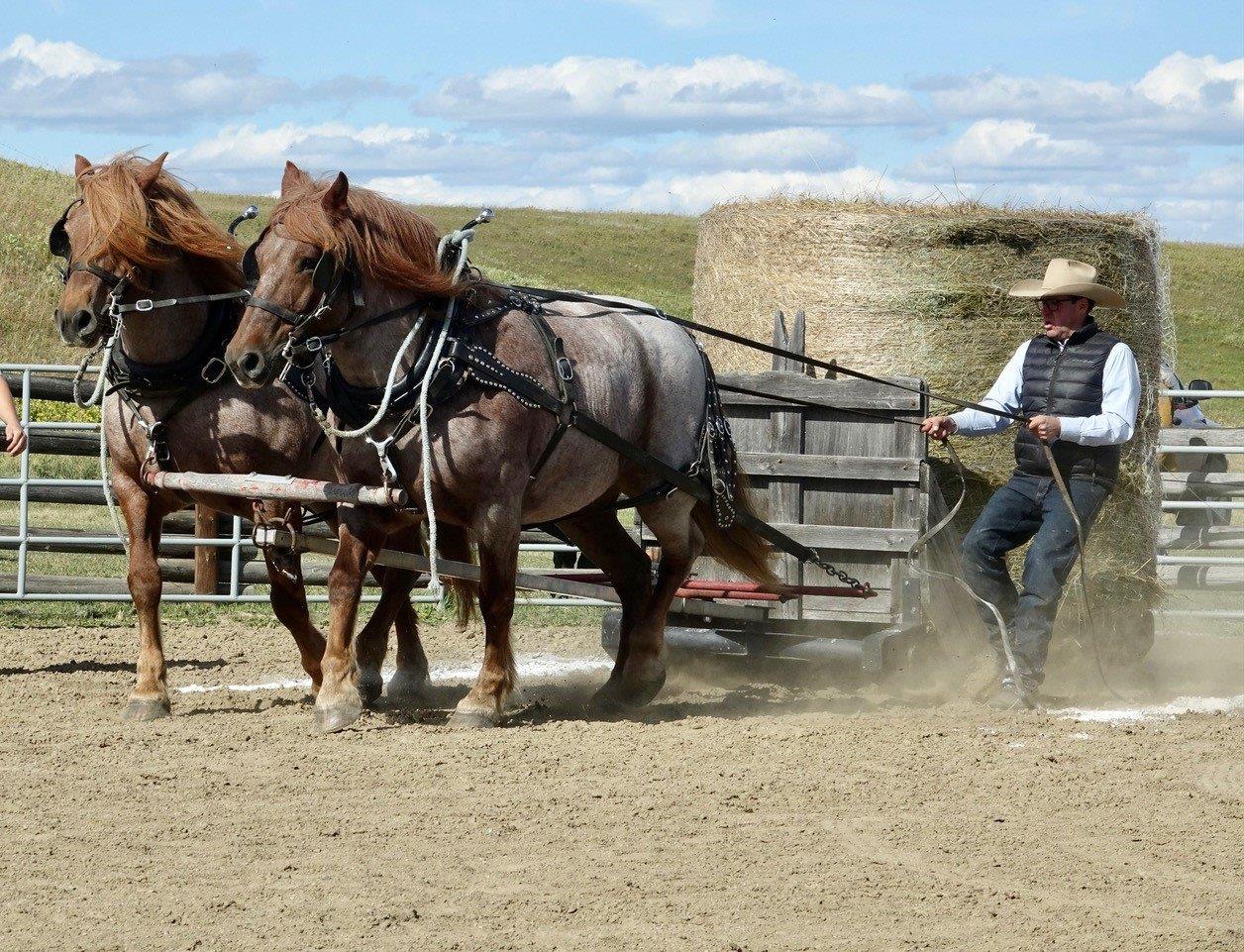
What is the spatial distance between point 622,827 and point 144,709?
8.26 feet

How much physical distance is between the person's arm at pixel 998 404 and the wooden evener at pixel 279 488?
2637 millimetres

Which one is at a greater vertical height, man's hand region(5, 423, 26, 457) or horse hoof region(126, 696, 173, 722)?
man's hand region(5, 423, 26, 457)

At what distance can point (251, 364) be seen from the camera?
16.6ft

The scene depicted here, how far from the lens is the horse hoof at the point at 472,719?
230 inches

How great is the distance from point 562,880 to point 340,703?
6.57 ft

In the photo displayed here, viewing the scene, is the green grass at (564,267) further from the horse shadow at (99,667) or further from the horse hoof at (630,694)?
the horse hoof at (630,694)

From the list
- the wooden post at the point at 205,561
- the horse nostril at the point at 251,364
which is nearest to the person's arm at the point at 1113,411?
the horse nostril at the point at 251,364

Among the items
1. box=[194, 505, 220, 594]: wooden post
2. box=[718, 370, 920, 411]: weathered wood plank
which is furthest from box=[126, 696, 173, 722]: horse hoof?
box=[194, 505, 220, 594]: wooden post

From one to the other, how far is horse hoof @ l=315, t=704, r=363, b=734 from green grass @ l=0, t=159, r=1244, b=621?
4330mm

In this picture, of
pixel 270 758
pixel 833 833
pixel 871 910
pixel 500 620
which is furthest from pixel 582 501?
pixel 871 910

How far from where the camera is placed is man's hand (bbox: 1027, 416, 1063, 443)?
616 cm

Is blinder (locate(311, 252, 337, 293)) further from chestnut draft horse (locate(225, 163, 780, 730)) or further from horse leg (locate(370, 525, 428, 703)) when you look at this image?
horse leg (locate(370, 525, 428, 703))

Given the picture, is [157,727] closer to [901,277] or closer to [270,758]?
[270,758]

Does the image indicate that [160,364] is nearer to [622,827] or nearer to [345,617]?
[345,617]
